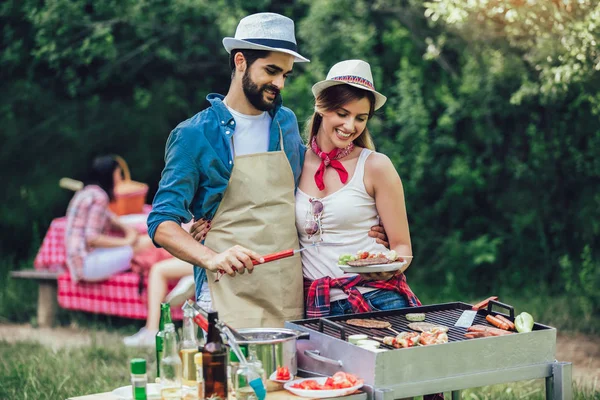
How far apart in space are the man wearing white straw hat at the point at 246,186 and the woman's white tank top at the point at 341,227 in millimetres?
60

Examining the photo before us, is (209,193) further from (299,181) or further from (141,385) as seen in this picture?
(141,385)

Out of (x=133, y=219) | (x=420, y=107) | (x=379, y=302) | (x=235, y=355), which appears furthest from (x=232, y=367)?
(x=420, y=107)

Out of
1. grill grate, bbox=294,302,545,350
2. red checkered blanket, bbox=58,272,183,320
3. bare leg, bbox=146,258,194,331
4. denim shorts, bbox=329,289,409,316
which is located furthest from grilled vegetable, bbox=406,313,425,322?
red checkered blanket, bbox=58,272,183,320

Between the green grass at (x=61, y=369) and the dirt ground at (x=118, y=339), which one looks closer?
the green grass at (x=61, y=369)

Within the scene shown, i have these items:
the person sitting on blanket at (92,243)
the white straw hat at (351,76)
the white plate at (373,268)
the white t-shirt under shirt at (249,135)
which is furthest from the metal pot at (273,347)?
the person sitting on blanket at (92,243)

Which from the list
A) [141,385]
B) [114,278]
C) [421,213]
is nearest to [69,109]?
[114,278]

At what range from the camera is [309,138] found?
429 cm

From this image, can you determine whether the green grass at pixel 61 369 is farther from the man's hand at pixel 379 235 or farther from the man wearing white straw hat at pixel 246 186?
the man's hand at pixel 379 235

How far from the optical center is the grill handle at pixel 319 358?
3.22 metres

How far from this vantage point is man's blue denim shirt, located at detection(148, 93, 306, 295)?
12.5 ft

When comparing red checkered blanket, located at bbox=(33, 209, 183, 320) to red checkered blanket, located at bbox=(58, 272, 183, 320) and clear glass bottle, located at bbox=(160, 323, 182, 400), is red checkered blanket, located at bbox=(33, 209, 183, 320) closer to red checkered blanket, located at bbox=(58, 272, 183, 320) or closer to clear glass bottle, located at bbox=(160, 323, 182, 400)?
red checkered blanket, located at bbox=(58, 272, 183, 320)

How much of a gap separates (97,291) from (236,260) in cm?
534

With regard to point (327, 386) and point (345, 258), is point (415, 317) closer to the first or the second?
point (345, 258)

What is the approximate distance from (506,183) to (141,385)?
6948 millimetres
